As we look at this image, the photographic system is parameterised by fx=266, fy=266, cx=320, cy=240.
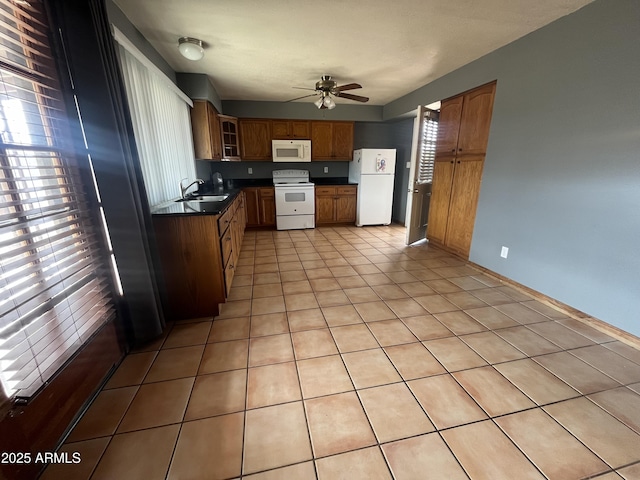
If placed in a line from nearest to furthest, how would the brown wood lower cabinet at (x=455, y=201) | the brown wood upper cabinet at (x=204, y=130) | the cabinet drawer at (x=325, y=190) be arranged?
the brown wood lower cabinet at (x=455, y=201) → the brown wood upper cabinet at (x=204, y=130) → the cabinet drawer at (x=325, y=190)

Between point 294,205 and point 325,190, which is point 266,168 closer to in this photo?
point 294,205

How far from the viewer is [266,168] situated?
5535 millimetres

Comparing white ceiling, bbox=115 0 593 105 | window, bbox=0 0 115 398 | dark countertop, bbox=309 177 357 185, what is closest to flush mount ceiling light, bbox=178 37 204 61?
white ceiling, bbox=115 0 593 105

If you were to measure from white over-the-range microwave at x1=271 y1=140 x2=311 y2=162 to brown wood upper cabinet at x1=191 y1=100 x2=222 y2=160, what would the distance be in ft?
4.30

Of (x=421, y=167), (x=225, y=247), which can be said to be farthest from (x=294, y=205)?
(x=225, y=247)

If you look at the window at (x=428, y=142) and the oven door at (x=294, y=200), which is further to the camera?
the oven door at (x=294, y=200)

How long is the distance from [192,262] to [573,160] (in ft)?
10.6

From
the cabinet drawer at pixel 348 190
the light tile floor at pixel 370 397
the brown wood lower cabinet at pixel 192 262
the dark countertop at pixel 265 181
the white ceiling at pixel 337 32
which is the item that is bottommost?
the light tile floor at pixel 370 397

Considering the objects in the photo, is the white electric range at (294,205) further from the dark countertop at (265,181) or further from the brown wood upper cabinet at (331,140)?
the brown wood upper cabinet at (331,140)

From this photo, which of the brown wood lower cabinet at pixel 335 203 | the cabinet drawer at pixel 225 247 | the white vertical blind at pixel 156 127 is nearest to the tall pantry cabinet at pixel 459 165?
the brown wood lower cabinet at pixel 335 203

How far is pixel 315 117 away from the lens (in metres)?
5.21

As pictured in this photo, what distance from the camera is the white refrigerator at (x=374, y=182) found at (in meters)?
5.12

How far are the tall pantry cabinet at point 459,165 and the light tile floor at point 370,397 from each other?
4.07 feet

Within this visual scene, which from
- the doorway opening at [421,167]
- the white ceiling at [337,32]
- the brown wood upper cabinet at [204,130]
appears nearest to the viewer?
the white ceiling at [337,32]
